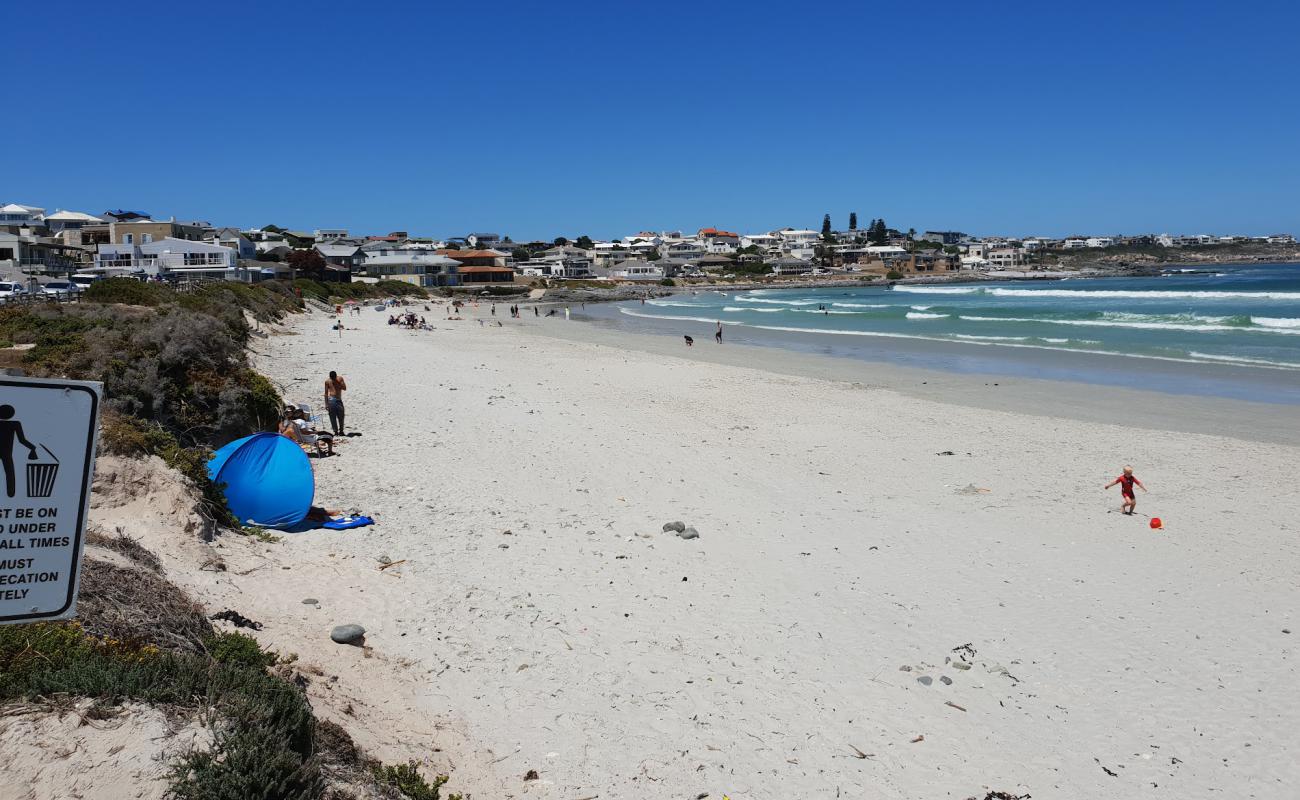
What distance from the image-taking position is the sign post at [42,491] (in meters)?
1.62

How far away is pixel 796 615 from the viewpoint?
7.16 meters

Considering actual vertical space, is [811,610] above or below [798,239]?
below

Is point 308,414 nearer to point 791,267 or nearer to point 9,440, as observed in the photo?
point 9,440

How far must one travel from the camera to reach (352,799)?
12.1ft

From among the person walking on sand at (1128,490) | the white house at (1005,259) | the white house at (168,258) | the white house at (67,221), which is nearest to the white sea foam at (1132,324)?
the person walking on sand at (1128,490)

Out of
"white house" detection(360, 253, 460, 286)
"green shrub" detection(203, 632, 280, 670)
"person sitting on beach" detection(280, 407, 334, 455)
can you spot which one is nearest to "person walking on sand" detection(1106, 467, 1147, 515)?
"green shrub" detection(203, 632, 280, 670)

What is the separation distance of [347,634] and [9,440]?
4.80 metres

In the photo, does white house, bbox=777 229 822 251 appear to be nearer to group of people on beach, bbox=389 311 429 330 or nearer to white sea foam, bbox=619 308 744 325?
white sea foam, bbox=619 308 744 325

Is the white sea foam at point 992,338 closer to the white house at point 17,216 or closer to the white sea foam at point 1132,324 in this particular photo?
→ the white sea foam at point 1132,324

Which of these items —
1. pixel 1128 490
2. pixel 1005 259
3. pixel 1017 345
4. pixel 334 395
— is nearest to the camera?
pixel 1128 490

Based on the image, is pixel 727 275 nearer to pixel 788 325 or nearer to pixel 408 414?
pixel 788 325

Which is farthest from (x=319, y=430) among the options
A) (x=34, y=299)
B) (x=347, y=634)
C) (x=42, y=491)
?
(x=34, y=299)

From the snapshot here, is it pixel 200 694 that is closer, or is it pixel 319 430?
pixel 200 694

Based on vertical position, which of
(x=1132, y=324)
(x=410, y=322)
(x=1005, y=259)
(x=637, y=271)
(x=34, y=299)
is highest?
(x=1005, y=259)
